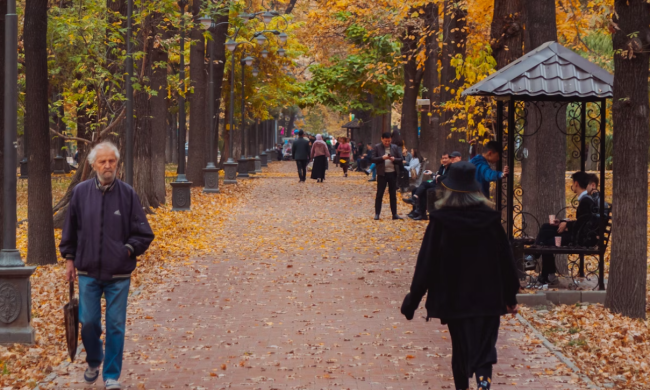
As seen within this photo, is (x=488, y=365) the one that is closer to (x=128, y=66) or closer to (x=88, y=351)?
(x=88, y=351)

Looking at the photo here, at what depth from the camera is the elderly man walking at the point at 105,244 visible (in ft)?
21.8

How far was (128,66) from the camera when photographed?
50.1ft

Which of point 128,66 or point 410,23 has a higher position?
point 410,23

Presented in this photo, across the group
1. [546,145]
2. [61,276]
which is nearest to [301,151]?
[61,276]

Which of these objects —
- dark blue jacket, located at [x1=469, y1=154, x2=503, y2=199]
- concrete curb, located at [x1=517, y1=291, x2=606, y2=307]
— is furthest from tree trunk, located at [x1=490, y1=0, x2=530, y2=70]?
concrete curb, located at [x1=517, y1=291, x2=606, y2=307]

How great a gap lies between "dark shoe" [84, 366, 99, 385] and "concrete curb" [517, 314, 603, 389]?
11.9ft

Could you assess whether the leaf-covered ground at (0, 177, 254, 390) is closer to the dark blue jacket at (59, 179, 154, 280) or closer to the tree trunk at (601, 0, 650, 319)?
the dark blue jacket at (59, 179, 154, 280)

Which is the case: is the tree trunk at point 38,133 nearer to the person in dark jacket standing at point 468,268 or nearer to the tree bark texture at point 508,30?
the tree bark texture at point 508,30

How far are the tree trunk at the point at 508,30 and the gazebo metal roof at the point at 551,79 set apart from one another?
3677 millimetres

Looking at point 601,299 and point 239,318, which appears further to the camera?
point 601,299

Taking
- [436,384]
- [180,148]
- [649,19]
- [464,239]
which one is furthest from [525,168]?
[180,148]

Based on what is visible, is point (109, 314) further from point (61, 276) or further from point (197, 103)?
point (197, 103)

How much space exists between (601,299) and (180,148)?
16.0 m

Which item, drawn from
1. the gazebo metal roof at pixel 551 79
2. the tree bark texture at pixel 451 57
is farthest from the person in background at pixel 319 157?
the gazebo metal roof at pixel 551 79
